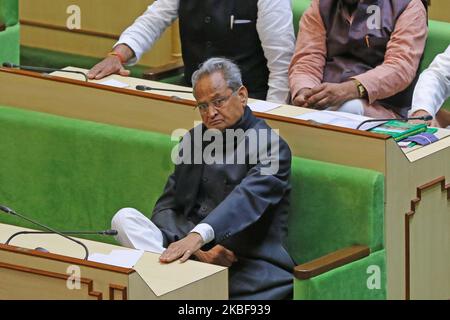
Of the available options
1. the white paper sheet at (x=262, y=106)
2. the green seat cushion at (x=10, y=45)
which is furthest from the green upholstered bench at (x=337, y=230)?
the green seat cushion at (x=10, y=45)

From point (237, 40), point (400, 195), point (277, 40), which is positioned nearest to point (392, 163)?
point (400, 195)

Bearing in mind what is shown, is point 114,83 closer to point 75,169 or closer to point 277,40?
point 75,169

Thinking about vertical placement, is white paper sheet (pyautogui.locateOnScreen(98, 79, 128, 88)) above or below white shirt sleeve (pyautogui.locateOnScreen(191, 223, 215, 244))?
above

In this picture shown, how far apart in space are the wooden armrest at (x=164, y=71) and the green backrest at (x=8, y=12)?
69 cm

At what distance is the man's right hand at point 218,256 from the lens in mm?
4863

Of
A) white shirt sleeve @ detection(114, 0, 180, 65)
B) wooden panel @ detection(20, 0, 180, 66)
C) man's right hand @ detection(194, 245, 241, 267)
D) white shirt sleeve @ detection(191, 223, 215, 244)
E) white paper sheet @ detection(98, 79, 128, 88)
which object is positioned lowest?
man's right hand @ detection(194, 245, 241, 267)

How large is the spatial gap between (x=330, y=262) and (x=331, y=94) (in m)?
1.03

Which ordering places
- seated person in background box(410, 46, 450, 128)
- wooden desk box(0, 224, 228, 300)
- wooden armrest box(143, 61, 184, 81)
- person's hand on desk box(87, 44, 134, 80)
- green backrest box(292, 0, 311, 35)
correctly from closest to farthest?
1. wooden desk box(0, 224, 228, 300)
2. seated person in background box(410, 46, 450, 128)
3. person's hand on desk box(87, 44, 134, 80)
4. green backrest box(292, 0, 311, 35)
5. wooden armrest box(143, 61, 184, 81)

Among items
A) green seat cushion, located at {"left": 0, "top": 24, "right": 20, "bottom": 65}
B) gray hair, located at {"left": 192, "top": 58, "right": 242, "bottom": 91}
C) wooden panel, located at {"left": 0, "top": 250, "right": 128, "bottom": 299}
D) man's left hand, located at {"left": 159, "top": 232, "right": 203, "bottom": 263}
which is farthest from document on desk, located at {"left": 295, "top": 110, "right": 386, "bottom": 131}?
green seat cushion, located at {"left": 0, "top": 24, "right": 20, "bottom": 65}

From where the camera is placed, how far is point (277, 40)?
6.02 meters

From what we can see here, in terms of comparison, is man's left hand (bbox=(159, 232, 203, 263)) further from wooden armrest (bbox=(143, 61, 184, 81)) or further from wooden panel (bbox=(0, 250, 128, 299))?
wooden armrest (bbox=(143, 61, 184, 81))

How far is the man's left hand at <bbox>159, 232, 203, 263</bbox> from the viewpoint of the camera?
4613mm

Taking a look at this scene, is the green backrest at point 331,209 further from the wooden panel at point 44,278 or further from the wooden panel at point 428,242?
the wooden panel at point 44,278
